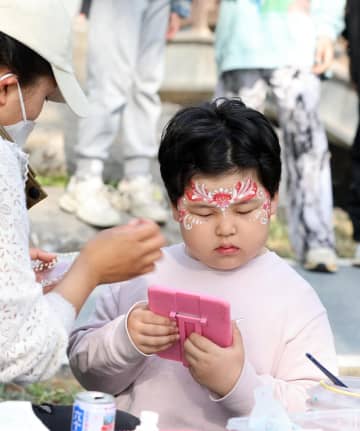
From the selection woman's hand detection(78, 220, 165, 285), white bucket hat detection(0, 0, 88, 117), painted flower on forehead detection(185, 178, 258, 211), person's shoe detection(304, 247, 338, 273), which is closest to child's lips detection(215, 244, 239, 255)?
painted flower on forehead detection(185, 178, 258, 211)

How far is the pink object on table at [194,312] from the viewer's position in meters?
2.64

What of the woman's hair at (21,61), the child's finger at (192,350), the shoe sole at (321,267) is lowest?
the shoe sole at (321,267)

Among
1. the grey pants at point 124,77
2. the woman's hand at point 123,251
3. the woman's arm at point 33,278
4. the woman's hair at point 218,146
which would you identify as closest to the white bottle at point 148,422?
the woman's arm at point 33,278

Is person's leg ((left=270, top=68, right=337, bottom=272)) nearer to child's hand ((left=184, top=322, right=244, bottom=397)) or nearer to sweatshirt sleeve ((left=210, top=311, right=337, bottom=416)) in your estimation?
sweatshirt sleeve ((left=210, top=311, right=337, bottom=416))

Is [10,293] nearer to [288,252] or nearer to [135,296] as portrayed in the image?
[135,296]

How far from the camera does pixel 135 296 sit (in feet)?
10.4

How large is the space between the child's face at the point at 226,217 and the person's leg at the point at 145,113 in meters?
3.23

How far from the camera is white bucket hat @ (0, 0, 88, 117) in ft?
8.73

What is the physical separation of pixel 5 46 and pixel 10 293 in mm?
644

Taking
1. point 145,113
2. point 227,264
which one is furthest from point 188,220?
point 145,113

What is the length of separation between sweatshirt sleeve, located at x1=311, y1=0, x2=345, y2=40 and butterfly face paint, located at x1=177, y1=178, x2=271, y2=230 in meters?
3.09

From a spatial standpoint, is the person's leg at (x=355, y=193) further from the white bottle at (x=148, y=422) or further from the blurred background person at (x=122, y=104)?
the white bottle at (x=148, y=422)

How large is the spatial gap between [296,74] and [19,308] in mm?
3737

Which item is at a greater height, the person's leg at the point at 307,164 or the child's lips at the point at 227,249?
the child's lips at the point at 227,249
